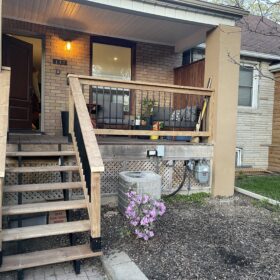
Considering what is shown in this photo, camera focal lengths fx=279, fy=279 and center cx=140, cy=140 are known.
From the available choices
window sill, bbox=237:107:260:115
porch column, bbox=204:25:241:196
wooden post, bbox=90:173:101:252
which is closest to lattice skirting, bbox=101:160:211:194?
porch column, bbox=204:25:241:196

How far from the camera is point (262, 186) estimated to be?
6.32 meters

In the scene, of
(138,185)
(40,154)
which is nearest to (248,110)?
(138,185)

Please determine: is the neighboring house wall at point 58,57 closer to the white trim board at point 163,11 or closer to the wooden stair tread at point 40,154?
the white trim board at point 163,11

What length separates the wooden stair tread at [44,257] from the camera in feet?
8.16

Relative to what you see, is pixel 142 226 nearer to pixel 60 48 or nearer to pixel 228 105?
pixel 228 105

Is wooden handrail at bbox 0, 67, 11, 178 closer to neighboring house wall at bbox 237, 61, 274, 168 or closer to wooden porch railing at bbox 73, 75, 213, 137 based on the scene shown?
wooden porch railing at bbox 73, 75, 213, 137

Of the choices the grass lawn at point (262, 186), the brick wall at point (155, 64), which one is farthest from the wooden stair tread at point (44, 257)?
the brick wall at point (155, 64)

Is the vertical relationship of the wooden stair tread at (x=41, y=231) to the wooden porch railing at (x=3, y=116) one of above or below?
below

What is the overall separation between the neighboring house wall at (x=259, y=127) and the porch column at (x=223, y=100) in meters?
3.50

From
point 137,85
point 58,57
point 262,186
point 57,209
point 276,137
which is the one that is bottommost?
point 262,186

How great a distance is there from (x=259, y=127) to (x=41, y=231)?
7.82m

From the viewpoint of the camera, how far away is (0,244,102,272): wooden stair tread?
2486 mm

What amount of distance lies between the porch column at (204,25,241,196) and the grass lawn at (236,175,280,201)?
0.86 meters

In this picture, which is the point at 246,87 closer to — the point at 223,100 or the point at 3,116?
the point at 223,100
